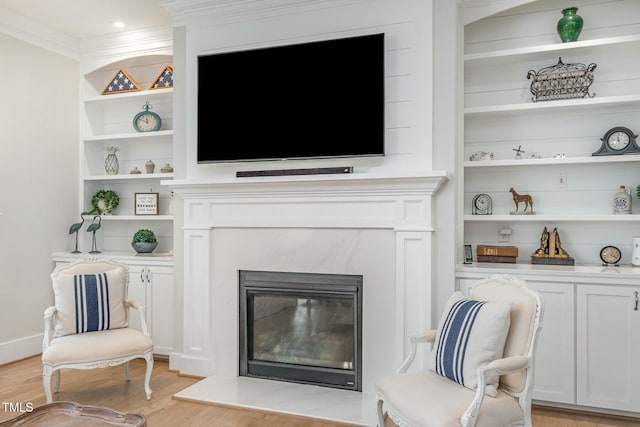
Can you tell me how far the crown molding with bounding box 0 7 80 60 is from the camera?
12.7ft

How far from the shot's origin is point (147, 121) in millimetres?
4426

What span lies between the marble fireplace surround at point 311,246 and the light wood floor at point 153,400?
34 centimetres

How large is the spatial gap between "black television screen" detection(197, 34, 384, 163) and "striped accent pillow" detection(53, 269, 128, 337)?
1.14 metres

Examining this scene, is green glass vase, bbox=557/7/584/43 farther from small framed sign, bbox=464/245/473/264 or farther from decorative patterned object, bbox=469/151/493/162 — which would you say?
small framed sign, bbox=464/245/473/264

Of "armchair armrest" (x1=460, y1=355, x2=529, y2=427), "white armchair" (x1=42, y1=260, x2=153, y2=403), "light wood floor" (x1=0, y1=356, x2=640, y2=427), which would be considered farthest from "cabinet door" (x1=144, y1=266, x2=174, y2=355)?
"armchair armrest" (x1=460, y1=355, x2=529, y2=427)

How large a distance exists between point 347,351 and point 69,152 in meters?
3.25

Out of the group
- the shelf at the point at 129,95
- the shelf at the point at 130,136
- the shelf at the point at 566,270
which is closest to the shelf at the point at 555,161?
the shelf at the point at 566,270

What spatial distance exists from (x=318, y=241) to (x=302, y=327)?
0.65 m

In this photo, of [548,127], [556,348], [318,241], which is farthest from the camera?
[548,127]

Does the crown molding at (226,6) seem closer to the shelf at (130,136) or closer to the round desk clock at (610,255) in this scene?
the shelf at (130,136)

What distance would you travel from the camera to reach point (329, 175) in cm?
313

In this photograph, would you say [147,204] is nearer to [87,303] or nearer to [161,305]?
[161,305]

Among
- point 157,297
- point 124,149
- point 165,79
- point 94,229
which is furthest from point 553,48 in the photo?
point 94,229

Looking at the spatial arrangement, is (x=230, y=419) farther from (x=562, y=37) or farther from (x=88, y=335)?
(x=562, y=37)
